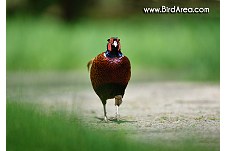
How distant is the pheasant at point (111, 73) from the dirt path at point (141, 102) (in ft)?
0.13

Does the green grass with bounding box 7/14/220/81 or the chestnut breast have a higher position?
the green grass with bounding box 7/14/220/81

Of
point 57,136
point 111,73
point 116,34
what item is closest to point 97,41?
point 116,34

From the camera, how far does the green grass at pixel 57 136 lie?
10.3ft

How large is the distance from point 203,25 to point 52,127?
113cm

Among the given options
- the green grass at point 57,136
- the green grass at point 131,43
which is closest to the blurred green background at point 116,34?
the green grass at point 131,43

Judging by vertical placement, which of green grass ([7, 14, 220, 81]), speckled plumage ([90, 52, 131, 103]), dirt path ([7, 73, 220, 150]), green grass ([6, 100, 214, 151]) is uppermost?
green grass ([7, 14, 220, 81])

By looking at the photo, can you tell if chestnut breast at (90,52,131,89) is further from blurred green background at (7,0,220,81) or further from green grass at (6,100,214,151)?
green grass at (6,100,214,151)

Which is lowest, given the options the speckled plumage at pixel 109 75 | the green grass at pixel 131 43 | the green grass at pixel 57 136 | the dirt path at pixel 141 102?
the green grass at pixel 57 136

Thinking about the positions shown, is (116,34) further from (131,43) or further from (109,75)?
(109,75)

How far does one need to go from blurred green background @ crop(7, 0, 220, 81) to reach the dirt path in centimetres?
7

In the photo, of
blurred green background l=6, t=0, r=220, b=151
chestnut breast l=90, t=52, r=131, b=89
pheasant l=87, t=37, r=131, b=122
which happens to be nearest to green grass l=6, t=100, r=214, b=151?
blurred green background l=6, t=0, r=220, b=151

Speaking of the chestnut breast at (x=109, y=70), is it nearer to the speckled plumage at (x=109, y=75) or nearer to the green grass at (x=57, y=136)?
the speckled plumage at (x=109, y=75)

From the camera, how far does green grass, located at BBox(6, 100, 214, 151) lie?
10.3 ft

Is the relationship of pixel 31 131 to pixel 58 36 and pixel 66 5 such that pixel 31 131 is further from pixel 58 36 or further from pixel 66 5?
pixel 66 5
